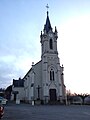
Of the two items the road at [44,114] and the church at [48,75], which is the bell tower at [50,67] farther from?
the road at [44,114]

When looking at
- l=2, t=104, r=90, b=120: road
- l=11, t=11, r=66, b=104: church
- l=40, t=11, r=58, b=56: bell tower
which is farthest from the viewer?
l=40, t=11, r=58, b=56: bell tower

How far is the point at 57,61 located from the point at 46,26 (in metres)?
11.8

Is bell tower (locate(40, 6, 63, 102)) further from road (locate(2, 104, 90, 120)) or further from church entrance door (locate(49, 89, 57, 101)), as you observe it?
road (locate(2, 104, 90, 120))

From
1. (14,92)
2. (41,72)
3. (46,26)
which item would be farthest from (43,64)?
(14,92)

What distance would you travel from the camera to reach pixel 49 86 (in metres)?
52.2

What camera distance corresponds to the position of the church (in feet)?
170

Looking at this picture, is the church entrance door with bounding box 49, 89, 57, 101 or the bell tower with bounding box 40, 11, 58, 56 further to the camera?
the bell tower with bounding box 40, 11, 58, 56

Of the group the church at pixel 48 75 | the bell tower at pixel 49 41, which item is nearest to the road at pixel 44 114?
the church at pixel 48 75

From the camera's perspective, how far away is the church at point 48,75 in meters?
51.8

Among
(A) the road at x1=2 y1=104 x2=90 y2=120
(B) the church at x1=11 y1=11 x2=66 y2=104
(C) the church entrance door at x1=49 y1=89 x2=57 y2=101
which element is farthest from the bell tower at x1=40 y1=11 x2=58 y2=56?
(A) the road at x1=2 y1=104 x2=90 y2=120

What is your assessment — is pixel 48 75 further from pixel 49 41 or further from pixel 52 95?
pixel 49 41

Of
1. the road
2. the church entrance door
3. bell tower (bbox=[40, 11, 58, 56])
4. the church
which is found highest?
bell tower (bbox=[40, 11, 58, 56])

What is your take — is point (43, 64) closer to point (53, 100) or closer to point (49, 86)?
point (49, 86)

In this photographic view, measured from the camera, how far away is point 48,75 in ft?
174
